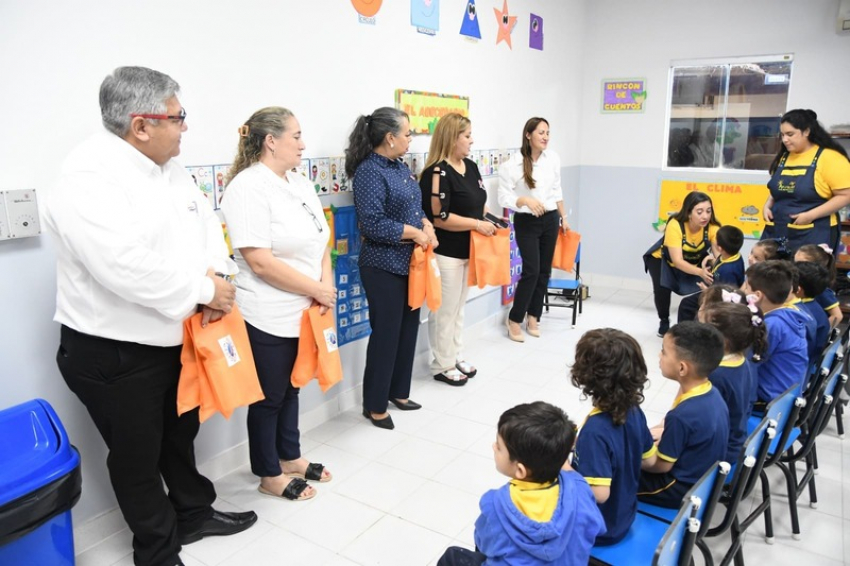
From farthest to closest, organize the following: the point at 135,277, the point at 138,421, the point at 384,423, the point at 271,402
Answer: the point at 384,423
the point at 271,402
the point at 138,421
the point at 135,277

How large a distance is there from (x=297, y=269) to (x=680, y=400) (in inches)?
56.7

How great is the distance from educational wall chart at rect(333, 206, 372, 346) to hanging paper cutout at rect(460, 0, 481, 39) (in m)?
1.63

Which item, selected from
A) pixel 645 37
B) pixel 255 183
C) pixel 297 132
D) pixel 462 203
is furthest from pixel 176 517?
pixel 645 37

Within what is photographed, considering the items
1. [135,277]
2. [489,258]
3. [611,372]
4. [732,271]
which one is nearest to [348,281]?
[489,258]

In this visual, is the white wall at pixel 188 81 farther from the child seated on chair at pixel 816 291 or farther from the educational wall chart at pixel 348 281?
the child seated on chair at pixel 816 291

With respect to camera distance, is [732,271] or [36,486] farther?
[732,271]

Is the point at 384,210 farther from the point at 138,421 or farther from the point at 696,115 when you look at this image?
the point at 696,115

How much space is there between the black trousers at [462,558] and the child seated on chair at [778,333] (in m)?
1.57

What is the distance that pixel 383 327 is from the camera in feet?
10.2

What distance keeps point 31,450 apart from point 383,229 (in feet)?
5.53

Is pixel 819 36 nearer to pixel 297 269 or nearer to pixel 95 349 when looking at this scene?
pixel 297 269

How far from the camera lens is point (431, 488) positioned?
2668mm

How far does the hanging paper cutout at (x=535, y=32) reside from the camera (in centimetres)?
492

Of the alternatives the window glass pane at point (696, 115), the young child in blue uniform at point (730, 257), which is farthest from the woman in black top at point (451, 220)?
the window glass pane at point (696, 115)
